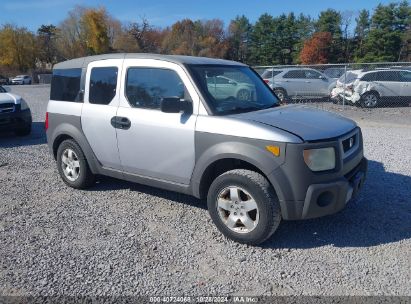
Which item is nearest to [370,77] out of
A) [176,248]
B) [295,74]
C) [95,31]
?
[295,74]

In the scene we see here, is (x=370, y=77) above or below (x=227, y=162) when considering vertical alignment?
above

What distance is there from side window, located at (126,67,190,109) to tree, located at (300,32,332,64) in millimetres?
65630

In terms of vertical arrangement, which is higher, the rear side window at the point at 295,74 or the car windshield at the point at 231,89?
the rear side window at the point at 295,74

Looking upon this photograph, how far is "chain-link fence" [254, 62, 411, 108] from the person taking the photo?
588 inches

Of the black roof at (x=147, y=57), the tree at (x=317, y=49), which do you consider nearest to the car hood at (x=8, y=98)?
the black roof at (x=147, y=57)

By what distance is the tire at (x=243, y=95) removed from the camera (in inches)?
176

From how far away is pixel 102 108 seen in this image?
15.5 ft

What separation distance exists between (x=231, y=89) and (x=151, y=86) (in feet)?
3.08

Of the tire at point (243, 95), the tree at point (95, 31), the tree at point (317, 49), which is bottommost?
the tire at point (243, 95)

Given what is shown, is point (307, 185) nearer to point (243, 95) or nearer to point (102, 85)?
point (243, 95)

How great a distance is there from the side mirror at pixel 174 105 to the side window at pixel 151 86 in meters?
0.13

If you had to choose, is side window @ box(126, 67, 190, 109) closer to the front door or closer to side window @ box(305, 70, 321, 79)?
the front door

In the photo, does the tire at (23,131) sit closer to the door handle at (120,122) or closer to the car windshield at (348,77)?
the door handle at (120,122)

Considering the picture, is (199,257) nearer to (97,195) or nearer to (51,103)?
(97,195)
